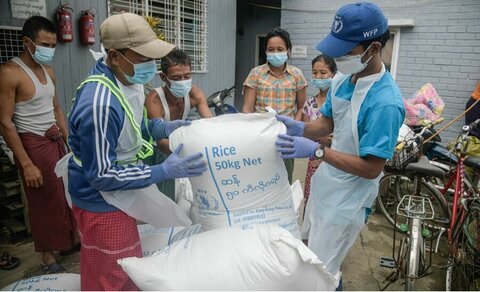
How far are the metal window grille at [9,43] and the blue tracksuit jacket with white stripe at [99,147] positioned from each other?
2.12 m

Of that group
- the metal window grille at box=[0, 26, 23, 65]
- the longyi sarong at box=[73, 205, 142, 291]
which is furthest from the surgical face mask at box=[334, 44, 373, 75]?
the metal window grille at box=[0, 26, 23, 65]

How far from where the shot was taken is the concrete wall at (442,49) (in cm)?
508

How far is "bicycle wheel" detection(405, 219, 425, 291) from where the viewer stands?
212 cm

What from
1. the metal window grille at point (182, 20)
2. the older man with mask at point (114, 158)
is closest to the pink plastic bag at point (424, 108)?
the metal window grille at point (182, 20)

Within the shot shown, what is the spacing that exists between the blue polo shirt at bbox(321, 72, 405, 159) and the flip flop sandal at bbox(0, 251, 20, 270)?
2.60 metres

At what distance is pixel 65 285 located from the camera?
169cm

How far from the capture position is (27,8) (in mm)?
3094

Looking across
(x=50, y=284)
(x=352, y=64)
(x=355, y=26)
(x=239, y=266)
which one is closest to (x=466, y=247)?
(x=352, y=64)

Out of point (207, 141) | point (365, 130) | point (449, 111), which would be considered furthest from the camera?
point (449, 111)

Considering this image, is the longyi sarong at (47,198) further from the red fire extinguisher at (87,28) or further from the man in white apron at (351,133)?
the man in white apron at (351,133)

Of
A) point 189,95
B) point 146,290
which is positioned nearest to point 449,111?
point 189,95

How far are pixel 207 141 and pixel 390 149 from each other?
786mm

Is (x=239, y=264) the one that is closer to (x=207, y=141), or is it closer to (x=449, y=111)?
(x=207, y=141)

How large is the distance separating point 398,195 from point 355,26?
2.64 m
